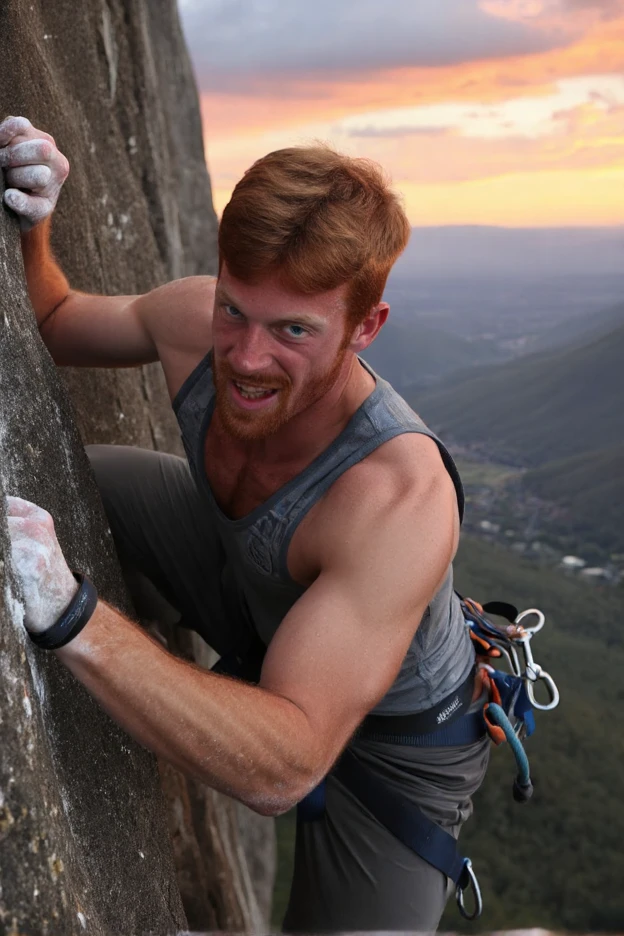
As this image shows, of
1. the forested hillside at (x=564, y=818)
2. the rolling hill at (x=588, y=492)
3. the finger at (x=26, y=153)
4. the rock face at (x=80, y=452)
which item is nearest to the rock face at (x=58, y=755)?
the rock face at (x=80, y=452)

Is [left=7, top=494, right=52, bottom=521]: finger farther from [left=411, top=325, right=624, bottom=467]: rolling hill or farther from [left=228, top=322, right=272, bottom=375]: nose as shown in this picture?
[left=411, top=325, right=624, bottom=467]: rolling hill

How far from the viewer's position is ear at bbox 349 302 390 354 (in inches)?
150

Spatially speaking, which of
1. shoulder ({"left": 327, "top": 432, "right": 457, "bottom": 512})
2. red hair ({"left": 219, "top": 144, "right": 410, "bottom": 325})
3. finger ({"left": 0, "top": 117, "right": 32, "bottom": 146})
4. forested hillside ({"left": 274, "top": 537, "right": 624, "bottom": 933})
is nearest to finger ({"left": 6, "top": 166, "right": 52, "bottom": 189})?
finger ({"left": 0, "top": 117, "right": 32, "bottom": 146})

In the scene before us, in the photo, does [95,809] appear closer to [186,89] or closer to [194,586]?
[194,586]

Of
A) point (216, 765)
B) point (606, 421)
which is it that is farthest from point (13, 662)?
point (606, 421)

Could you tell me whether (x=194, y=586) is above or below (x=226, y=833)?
above

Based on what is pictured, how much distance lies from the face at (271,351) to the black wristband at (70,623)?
1.32 meters

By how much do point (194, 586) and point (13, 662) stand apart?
2735 mm

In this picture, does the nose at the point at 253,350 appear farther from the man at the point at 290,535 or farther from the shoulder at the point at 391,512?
the shoulder at the point at 391,512

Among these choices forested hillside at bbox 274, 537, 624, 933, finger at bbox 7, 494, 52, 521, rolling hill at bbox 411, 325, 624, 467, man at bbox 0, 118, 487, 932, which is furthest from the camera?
rolling hill at bbox 411, 325, 624, 467

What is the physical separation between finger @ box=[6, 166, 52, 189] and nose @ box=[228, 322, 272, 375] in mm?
896

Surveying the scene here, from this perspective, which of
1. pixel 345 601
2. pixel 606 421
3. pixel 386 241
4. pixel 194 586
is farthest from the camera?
pixel 606 421

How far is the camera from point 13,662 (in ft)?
7.52

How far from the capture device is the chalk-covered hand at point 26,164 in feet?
11.0
